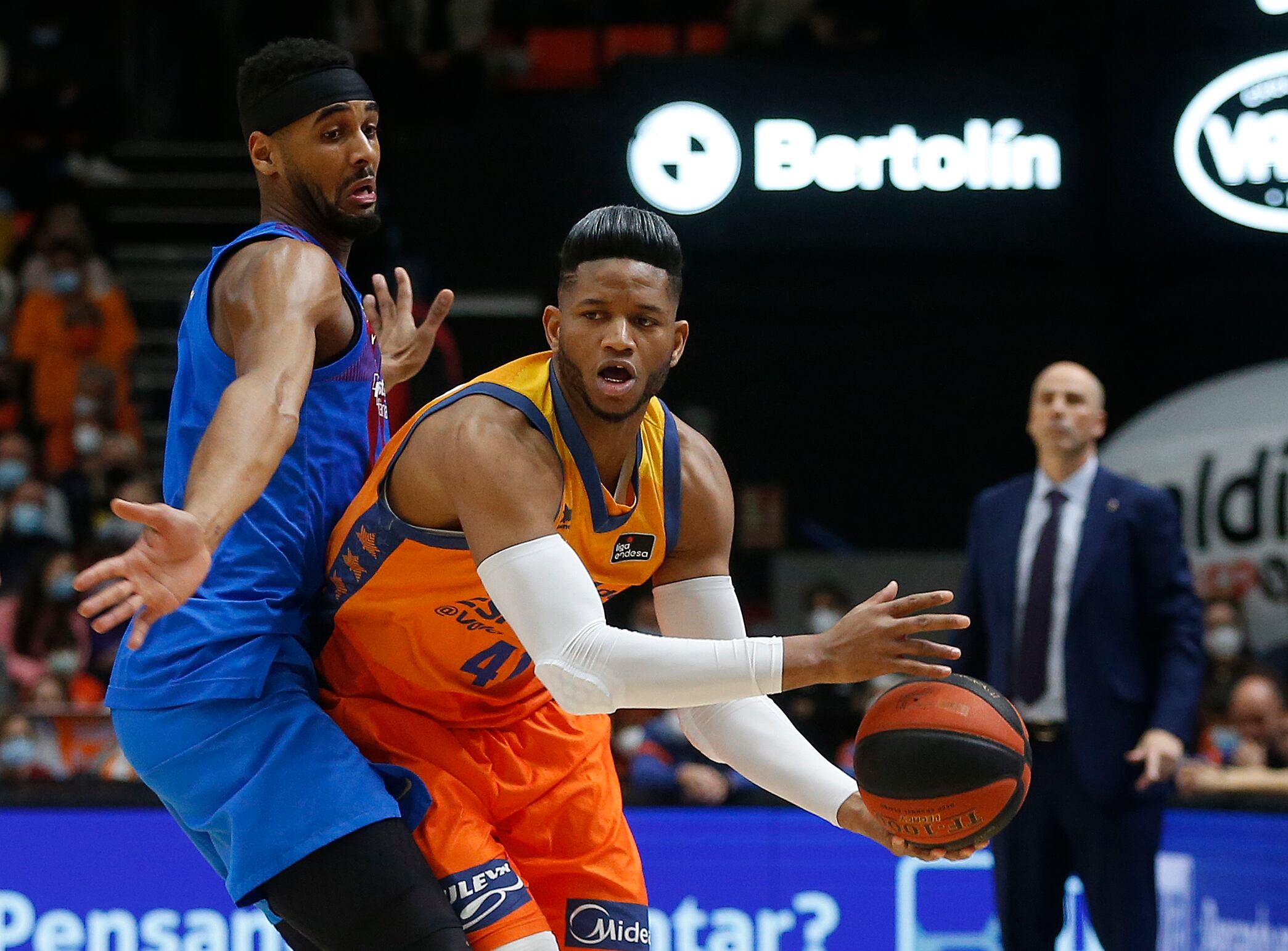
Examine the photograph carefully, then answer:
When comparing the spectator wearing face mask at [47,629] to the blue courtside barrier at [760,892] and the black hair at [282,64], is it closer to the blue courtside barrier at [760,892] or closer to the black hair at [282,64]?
the blue courtside barrier at [760,892]

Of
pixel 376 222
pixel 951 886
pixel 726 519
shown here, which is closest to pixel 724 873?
pixel 951 886

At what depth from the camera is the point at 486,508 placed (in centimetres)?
259

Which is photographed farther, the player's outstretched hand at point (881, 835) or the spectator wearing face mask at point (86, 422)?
the spectator wearing face mask at point (86, 422)

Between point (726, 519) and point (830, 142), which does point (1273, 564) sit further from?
point (726, 519)

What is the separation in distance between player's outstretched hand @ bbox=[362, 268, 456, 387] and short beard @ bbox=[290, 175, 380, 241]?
1.44 feet

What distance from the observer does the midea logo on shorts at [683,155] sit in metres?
8.48

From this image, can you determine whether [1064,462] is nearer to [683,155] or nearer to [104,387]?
[683,155]

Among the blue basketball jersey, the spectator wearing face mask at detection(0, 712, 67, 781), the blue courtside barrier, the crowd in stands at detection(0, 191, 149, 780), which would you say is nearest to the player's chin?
the blue basketball jersey

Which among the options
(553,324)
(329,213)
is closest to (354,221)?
(329,213)

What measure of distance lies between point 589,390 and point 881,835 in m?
0.94

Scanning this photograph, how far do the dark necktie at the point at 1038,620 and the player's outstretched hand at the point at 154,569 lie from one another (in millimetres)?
3120

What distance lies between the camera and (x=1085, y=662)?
4.82 metres

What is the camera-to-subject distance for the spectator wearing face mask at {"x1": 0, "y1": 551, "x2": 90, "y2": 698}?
24.5 ft

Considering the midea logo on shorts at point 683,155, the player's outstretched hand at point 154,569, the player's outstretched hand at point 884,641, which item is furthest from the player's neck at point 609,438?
the midea logo on shorts at point 683,155
